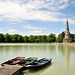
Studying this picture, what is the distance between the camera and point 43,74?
32.1 feet

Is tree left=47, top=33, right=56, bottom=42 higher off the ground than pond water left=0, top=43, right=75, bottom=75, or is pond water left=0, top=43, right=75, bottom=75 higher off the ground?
tree left=47, top=33, right=56, bottom=42

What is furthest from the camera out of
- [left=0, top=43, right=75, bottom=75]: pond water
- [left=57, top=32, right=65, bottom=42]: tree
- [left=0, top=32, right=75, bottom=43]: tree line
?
[left=0, top=32, right=75, bottom=43]: tree line

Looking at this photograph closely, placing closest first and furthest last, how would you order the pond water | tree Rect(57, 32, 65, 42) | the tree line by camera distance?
the pond water
tree Rect(57, 32, 65, 42)
the tree line

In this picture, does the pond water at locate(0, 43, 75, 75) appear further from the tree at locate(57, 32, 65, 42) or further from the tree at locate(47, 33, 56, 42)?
the tree at locate(47, 33, 56, 42)

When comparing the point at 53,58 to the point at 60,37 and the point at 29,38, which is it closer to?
the point at 60,37

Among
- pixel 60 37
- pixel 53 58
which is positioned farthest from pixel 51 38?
pixel 53 58

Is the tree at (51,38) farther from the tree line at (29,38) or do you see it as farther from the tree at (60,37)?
the tree at (60,37)

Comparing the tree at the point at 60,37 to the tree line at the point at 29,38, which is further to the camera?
the tree line at the point at 29,38

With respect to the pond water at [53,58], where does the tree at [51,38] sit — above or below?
above

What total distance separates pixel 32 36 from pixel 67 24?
33.4 meters

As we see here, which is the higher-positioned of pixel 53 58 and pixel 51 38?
pixel 51 38

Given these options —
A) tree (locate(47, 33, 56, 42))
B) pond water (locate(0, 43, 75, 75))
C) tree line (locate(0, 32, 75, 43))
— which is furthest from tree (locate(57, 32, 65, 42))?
pond water (locate(0, 43, 75, 75))

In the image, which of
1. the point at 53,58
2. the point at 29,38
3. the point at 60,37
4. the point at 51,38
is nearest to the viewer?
the point at 53,58

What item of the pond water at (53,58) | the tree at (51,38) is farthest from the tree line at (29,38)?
the pond water at (53,58)
